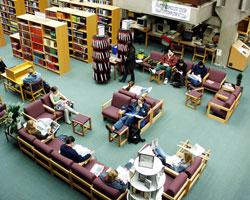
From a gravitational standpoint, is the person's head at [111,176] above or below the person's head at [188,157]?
above

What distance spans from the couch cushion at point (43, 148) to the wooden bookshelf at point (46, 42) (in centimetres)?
476

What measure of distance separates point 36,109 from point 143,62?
4708 mm

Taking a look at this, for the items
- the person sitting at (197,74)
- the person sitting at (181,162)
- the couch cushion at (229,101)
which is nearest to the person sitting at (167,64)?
the person sitting at (197,74)

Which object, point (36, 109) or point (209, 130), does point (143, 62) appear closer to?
point (209, 130)

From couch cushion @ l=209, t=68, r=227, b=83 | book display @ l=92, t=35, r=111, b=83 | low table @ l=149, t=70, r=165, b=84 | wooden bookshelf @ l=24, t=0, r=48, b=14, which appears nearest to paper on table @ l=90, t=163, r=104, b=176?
book display @ l=92, t=35, r=111, b=83

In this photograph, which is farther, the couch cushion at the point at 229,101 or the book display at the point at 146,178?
the couch cushion at the point at 229,101

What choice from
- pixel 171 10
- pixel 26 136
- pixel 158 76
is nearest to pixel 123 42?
pixel 158 76

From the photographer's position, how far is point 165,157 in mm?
6387

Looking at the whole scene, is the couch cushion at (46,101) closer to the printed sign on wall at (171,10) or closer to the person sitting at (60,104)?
the person sitting at (60,104)

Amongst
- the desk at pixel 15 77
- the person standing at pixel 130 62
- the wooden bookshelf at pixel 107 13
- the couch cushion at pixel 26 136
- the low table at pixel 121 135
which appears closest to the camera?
the couch cushion at pixel 26 136

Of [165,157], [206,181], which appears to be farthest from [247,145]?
[165,157]

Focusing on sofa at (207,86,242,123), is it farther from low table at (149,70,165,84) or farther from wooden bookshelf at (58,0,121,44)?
wooden bookshelf at (58,0,121,44)

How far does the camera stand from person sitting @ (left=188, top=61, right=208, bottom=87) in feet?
31.6

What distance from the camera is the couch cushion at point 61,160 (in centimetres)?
599
